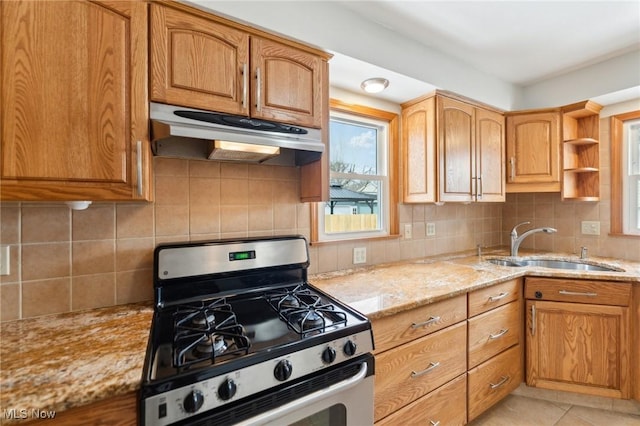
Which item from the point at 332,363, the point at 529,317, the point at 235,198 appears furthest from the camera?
the point at 529,317

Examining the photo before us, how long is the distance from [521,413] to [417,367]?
1070 mm

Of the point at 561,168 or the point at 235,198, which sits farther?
the point at 561,168

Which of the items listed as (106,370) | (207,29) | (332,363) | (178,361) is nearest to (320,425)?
(332,363)

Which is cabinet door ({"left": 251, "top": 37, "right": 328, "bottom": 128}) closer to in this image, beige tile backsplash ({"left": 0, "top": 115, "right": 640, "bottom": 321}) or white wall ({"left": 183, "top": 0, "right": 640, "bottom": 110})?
white wall ({"left": 183, "top": 0, "right": 640, "bottom": 110})

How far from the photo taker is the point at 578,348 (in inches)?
71.7

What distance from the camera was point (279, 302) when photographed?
4.34 ft

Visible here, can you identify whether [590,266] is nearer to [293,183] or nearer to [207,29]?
[293,183]

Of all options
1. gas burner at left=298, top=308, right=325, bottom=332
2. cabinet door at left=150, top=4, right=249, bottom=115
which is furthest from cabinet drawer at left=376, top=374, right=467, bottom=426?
cabinet door at left=150, top=4, right=249, bottom=115

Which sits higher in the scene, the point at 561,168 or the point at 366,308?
the point at 561,168

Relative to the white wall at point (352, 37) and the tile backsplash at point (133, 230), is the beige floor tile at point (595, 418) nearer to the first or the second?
the tile backsplash at point (133, 230)

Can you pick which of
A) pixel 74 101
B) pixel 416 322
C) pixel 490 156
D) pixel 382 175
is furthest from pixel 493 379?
pixel 74 101

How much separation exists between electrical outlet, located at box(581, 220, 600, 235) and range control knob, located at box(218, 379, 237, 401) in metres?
3.02

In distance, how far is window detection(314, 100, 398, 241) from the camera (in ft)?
6.50

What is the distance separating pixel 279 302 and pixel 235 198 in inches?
23.8
